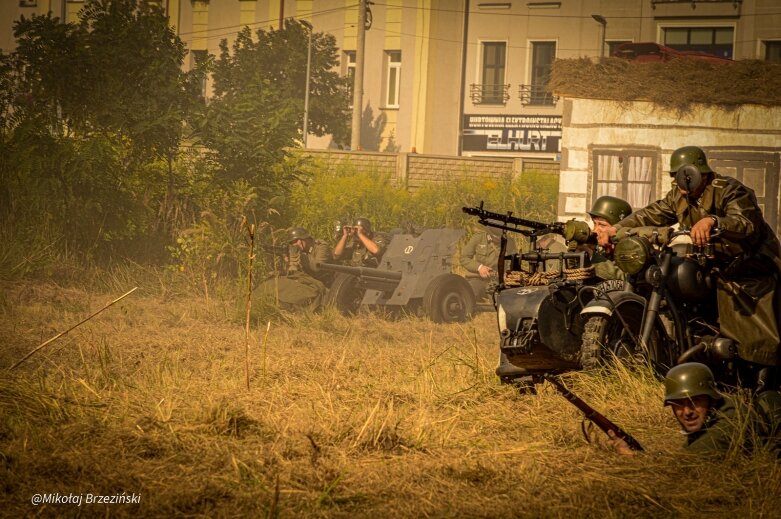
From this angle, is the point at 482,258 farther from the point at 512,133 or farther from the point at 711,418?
the point at 512,133

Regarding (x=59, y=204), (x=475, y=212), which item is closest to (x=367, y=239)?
(x=59, y=204)

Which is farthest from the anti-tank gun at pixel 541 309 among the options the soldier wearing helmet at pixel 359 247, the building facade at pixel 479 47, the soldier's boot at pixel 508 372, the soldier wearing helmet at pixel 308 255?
the building facade at pixel 479 47

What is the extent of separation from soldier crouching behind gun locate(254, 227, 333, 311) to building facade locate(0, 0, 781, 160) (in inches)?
529

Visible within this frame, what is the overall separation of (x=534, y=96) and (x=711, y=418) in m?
28.2

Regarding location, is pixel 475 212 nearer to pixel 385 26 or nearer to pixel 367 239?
pixel 367 239

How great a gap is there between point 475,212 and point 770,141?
391 inches

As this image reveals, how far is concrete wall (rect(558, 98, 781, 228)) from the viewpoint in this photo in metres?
15.7

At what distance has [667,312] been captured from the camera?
6863 millimetres

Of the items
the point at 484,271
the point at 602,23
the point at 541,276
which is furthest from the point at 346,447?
the point at 602,23

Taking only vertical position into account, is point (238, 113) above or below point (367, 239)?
above

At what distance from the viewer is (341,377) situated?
7590 mm

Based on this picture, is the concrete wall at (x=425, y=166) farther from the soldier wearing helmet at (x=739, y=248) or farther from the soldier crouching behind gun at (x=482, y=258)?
the soldier wearing helmet at (x=739, y=248)

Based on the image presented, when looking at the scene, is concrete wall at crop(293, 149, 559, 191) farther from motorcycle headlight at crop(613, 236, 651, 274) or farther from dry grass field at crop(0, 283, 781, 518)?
motorcycle headlight at crop(613, 236, 651, 274)

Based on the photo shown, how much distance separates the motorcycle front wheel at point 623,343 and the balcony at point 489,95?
26122mm
